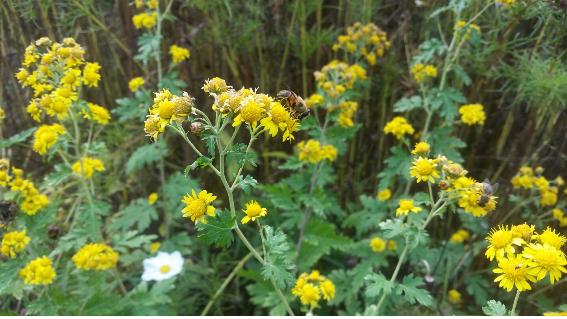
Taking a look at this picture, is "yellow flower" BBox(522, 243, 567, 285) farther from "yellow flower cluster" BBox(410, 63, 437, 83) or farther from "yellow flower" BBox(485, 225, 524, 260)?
"yellow flower cluster" BBox(410, 63, 437, 83)

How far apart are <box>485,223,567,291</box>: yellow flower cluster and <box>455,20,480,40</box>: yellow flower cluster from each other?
128cm

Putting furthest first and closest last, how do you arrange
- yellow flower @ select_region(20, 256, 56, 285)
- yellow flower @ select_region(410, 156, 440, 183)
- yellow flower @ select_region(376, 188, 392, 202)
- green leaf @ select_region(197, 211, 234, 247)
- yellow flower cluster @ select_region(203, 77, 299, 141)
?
yellow flower @ select_region(376, 188, 392, 202)
yellow flower @ select_region(20, 256, 56, 285)
yellow flower @ select_region(410, 156, 440, 183)
green leaf @ select_region(197, 211, 234, 247)
yellow flower cluster @ select_region(203, 77, 299, 141)

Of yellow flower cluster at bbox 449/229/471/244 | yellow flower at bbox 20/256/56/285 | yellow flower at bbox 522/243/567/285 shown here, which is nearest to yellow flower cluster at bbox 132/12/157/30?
yellow flower at bbox 20/256/56/285

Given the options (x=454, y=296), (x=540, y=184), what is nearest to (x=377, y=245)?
(x=454, y=296)

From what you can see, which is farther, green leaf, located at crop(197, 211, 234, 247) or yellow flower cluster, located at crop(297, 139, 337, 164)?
yellow flower cluster, located at crop(297, 139, 337, 164)

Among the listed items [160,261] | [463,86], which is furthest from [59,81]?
[463,86]

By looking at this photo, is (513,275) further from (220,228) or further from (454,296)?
(454,296)

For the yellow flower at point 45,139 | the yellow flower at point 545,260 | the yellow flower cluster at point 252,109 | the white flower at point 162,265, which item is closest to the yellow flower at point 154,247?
the white flower at point 162,265

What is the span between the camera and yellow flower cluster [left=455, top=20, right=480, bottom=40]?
243cm

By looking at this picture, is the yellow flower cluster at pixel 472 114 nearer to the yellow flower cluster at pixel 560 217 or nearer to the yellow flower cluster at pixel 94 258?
the yellow flower cluster at pixel 560 217

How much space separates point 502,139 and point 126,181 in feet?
7.14

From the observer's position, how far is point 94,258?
7.47 feet

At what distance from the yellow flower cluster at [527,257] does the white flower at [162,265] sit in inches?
66.3

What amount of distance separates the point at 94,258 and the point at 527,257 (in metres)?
1.71
